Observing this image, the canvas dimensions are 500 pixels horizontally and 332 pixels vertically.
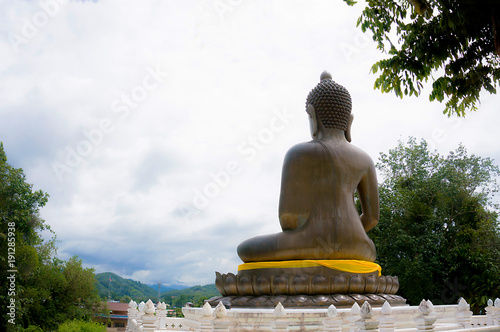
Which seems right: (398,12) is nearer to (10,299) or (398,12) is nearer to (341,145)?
(341,145)

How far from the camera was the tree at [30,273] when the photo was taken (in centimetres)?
2166

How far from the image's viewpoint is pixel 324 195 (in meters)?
10.6

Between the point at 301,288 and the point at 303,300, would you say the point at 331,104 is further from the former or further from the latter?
the point at 303,300

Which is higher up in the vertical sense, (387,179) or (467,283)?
(387,179)

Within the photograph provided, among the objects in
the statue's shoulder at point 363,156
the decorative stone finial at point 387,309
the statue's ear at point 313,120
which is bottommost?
the decorative stone finial at point 387,309

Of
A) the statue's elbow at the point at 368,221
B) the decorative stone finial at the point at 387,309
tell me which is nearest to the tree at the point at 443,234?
the statue's elbow at the point at 368,221

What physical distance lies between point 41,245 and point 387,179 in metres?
20.5

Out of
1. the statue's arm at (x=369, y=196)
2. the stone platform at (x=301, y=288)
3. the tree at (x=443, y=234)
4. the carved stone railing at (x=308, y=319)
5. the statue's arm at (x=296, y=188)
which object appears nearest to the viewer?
the carved stone railing at (x=308, y=319)

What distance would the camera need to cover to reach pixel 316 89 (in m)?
11.9

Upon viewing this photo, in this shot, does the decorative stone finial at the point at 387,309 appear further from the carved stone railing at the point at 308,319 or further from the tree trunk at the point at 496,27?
the tree trunk at the point at 496,27

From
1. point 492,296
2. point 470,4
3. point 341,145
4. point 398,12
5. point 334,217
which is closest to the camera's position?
point 470,4

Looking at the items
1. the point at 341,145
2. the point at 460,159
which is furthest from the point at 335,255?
the point at 460,159

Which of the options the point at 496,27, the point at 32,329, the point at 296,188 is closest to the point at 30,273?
the point at 32,329

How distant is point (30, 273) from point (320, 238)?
18952 millimetres
